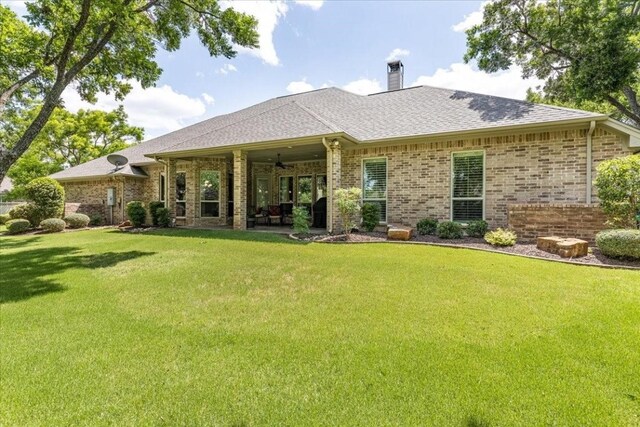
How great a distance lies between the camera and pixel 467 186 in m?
10.0

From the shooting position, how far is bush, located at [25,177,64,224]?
561 inches

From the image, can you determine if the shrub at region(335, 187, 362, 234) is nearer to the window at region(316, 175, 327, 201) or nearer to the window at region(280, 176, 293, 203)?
the window at region(316, 175, 327, 201)

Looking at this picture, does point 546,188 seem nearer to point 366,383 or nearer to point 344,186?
point 344,186

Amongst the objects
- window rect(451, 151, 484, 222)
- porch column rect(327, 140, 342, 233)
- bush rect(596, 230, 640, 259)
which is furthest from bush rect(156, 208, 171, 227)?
bush rect(596, 230, 640, 259)

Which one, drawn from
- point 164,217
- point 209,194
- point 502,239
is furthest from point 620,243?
point 164,217

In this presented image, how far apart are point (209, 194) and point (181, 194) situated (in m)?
1.36

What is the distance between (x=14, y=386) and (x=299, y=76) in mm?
17425

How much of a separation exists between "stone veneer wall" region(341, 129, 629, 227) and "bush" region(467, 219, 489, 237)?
1.97 feet

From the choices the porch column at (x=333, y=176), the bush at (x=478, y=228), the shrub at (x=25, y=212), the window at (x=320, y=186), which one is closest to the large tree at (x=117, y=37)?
the porch column at (x=333, y=176)

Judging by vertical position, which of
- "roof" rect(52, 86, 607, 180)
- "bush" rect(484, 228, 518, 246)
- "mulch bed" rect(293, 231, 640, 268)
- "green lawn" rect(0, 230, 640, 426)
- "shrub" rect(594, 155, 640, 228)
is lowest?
"green lawn" rect(0, 230, 640, 426)

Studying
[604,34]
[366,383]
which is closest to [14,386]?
[366,383]

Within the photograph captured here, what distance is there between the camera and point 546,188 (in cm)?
900

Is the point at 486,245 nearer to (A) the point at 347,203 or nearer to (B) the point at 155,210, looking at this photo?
(A) the point at 347,203

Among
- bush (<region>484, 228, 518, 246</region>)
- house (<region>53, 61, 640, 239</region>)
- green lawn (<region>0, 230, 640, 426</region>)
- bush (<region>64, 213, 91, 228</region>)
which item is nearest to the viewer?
green lawn (<region>0, 230, 640, 426</region>)
